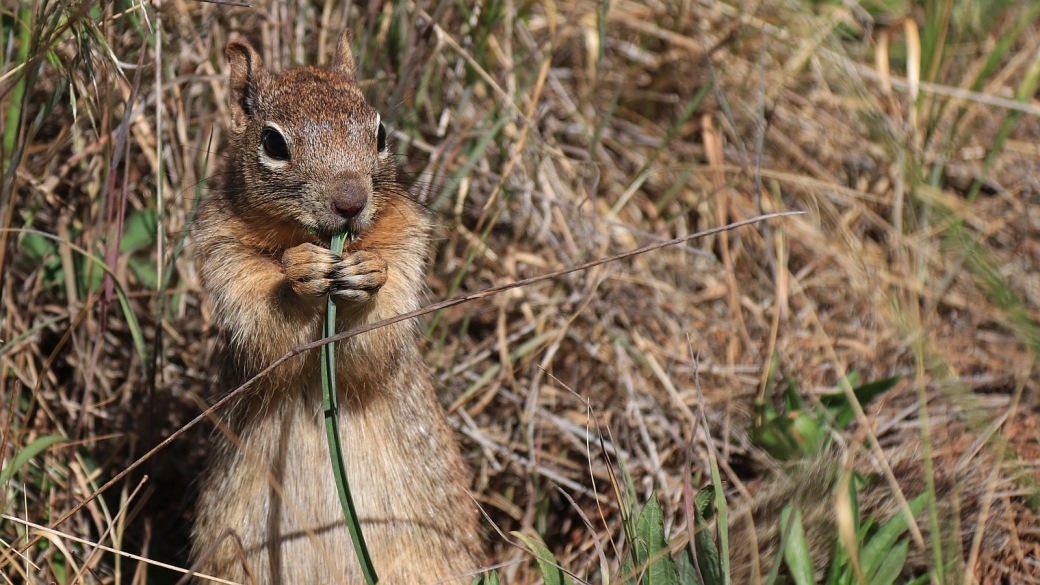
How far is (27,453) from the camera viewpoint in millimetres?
3527

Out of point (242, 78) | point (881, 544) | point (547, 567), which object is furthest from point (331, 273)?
point (881, 544)

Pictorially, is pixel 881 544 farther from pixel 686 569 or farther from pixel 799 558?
pixel 686 569

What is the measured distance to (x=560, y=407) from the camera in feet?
15.1

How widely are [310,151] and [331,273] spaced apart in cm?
37

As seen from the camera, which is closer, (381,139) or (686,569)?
(686,569)

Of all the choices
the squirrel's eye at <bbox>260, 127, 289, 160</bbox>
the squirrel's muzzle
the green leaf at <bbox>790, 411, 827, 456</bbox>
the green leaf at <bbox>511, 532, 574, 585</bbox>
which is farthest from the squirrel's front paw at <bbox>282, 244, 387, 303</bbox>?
the green leaf at <bbox>790, 411, 827, 456</bbox>

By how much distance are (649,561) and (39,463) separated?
2.41 meters

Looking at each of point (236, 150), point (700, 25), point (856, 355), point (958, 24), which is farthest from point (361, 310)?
point (958, 24)

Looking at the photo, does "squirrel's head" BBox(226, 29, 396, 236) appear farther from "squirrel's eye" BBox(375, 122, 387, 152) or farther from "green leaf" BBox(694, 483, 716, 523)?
"green leaf" BBox(694, 483, 716, 523)

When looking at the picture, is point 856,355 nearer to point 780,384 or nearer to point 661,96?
point 780,384

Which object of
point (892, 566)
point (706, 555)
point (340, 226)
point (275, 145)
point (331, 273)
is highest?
point (275, 145)

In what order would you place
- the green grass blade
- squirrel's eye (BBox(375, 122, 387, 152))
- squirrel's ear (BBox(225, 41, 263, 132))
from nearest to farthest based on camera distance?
the green grass blade
squirrel's eye (BBox(375, 122, 387, 152))
squirrel's ear (BBox(225, 41, 263, 132))

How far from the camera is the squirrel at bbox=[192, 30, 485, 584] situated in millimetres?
3105

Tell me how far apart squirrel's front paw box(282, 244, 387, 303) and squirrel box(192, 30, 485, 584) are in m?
0.05
